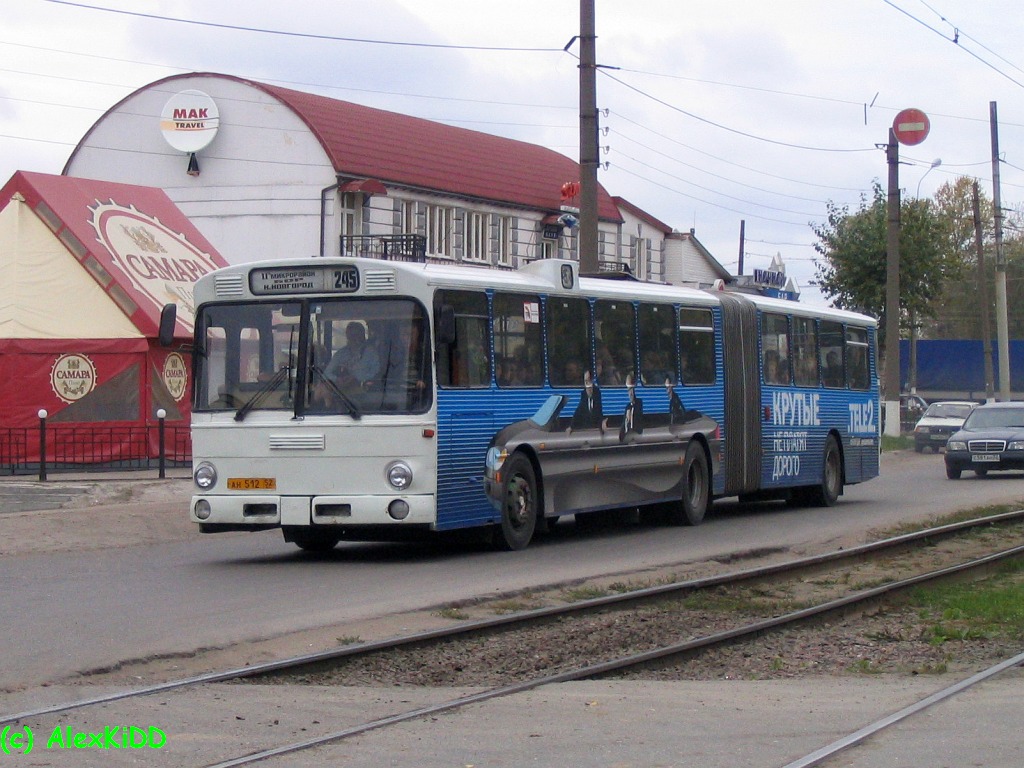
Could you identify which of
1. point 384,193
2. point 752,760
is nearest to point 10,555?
point 752,760

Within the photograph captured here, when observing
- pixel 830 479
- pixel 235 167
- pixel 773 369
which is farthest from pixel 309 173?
pixel 773 369

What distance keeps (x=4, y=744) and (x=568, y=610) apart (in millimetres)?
4892

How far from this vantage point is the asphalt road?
9.53 metres

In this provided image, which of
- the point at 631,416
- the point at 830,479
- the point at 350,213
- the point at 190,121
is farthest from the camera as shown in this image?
the point at 190,121

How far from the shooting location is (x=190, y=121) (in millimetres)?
44531

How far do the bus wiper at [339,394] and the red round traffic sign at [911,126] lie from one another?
1057 inches

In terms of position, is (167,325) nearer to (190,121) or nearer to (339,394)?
(339,394)

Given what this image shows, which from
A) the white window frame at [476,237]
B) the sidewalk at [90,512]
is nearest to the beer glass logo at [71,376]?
the sidewalk at [90,512]

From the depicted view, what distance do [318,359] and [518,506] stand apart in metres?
2.67

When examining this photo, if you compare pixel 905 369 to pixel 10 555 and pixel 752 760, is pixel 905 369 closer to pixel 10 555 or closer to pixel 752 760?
pixel 10 555

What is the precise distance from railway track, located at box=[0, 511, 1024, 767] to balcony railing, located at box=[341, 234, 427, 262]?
28.4m

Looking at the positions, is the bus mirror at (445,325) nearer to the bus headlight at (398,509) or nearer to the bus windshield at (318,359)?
the bus windshield at (318,359)

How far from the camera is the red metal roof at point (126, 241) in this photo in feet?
85.5

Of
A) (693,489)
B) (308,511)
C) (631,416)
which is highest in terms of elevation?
(631,416)
